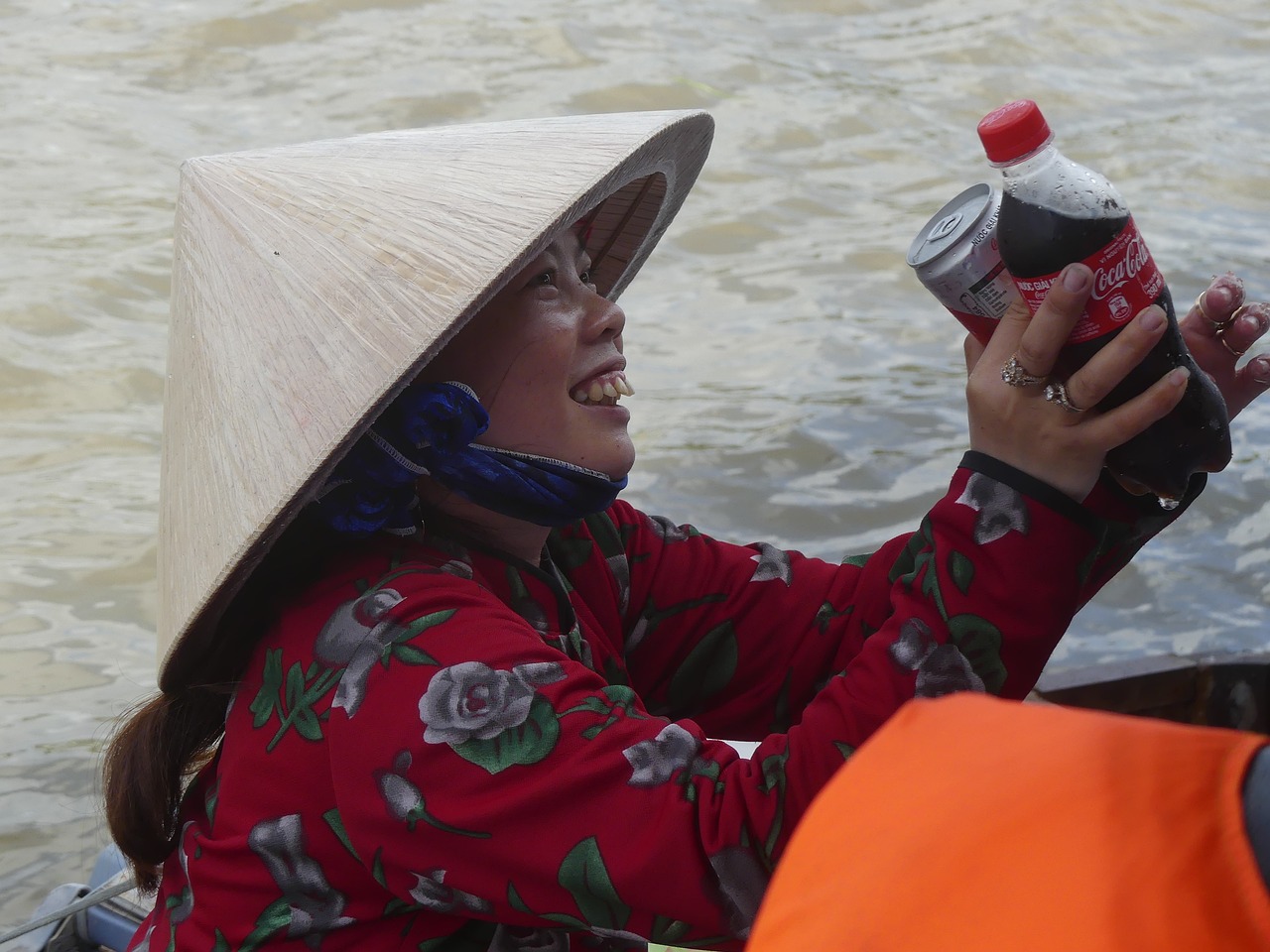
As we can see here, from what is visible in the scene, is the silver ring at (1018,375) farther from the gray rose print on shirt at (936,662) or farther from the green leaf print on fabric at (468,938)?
the green leaf print on fabric at (468,938)

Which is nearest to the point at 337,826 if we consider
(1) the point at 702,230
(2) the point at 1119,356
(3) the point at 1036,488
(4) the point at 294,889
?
(4) the point at 294,889

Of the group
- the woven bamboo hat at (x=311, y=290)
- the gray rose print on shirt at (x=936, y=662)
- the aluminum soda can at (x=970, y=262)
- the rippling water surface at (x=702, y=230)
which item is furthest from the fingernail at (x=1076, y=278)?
the rippling water surface at (x=702, y=230)

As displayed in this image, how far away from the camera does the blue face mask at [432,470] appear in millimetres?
1362

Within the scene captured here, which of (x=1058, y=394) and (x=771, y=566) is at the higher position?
(x=1058, y=394)

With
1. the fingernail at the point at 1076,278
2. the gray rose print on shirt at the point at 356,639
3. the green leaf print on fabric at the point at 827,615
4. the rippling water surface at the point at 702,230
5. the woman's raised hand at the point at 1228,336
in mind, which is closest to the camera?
the fingernail at the point at 1076,278

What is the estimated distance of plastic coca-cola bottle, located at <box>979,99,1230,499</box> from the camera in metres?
1.20

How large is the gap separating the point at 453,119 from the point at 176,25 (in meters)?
1.88

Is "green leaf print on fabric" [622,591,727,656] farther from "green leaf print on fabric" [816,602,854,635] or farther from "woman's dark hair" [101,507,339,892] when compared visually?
"woman's dark hair" [101,507,339,892]

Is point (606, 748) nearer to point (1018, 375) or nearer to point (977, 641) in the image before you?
point (977, 641)

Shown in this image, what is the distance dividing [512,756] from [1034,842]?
0.80 metres

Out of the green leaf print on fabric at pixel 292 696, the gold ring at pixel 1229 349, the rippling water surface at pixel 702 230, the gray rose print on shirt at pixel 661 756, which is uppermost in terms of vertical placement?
the gold ring at pixel 1229 349

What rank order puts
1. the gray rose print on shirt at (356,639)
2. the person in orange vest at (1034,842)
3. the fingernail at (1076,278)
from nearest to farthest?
the person in orange vest at (1034,842) < the fingernail at (1076,278) < the gray rose print on shirt at (356,639)

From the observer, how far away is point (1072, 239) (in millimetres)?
1206

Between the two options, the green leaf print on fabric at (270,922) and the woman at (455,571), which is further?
the green leaf print on fabric at (270,922)
